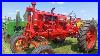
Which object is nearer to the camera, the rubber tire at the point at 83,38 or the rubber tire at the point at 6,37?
the rubber tire at the point at 83,38

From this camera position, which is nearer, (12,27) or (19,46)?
(19,46)

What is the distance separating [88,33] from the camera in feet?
26.7

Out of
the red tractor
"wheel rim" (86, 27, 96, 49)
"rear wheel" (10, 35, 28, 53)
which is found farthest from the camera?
"wheel rim" (86, 27, 96, 49)

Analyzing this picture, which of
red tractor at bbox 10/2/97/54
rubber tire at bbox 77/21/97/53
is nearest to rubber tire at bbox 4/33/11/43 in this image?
red tractor at bbox 10/2/97/54

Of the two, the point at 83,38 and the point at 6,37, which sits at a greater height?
the point at 83,38

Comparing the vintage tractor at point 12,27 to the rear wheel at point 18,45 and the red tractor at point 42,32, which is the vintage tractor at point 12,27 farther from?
the rear wheel at point 18,45

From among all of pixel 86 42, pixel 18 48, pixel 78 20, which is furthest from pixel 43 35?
pixel 78 20

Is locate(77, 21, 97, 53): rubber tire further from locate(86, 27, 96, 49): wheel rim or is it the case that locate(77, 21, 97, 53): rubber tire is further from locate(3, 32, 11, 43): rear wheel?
locate(3, 32, 11, 43): rear wheel

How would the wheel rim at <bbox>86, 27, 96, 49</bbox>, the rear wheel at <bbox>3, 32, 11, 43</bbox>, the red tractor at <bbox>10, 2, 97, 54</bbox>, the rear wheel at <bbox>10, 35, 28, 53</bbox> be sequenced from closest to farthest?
1. the red tractor at <bbox>10, 2, 97, 54</bbox>
2. the rear wheel at <bbox>10, 35, 28, 53</bbox>
3. the wheel rim at <bbox>86, 27, 96, 49</bbox>
4. the rear wheel at <bbox>3, 32, 11, 43</bbox>

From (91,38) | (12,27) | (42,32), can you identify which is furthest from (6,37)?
(91,38)

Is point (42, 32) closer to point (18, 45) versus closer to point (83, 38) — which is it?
point (18, 45)

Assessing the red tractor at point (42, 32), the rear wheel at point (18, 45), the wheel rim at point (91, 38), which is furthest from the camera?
the wheel rim at point (91, 38)

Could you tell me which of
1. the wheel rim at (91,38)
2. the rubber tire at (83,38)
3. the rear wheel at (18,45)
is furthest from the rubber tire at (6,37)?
the wheel rim at (91,38)

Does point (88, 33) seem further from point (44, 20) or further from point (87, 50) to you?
point (44, 20)
